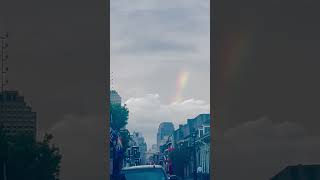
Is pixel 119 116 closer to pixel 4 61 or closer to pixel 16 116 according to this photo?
pixel 16 116

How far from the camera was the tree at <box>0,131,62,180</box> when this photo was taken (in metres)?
38.1

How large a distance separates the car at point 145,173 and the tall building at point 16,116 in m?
9.63

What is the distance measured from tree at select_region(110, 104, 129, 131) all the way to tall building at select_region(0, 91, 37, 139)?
196ft

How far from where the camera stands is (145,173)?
3222cm

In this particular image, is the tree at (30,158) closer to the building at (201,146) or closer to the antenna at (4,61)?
the antenna at (4,61)

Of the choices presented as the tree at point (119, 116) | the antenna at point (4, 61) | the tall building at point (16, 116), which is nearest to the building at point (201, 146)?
the tree at point (119, 116)
